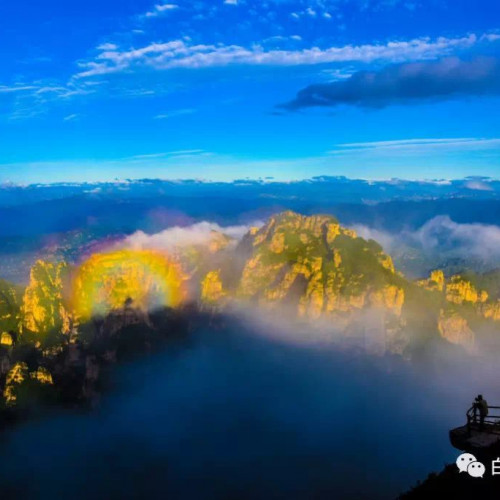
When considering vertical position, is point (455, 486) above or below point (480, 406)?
below

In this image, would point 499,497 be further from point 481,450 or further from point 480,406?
point 480,406

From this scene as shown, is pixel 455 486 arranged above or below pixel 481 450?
below

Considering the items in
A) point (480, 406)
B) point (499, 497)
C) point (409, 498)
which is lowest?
point (409, 498)

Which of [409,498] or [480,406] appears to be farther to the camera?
[409,498]

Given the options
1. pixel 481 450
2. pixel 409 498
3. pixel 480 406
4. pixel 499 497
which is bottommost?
pixel 409 498

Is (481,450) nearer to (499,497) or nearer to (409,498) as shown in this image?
(499,497)

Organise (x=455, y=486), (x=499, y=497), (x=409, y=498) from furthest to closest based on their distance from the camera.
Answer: (x=409, y=498)
(x=455, y=486)
(x=499, y=497)

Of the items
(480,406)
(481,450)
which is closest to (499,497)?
(481,450)

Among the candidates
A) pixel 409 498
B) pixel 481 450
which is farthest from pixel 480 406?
pixel 409 498

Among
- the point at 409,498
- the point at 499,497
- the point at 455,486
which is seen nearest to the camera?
the point at 499,497
